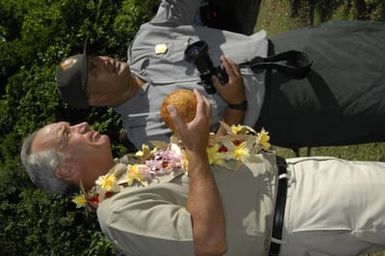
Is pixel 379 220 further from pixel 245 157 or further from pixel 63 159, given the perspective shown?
pixel 63 159

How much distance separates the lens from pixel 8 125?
23.8ft

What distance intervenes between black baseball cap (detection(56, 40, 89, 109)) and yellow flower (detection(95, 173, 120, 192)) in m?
0.67

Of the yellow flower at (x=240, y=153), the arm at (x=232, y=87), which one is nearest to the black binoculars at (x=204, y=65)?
the arm at (x=232, y=87)

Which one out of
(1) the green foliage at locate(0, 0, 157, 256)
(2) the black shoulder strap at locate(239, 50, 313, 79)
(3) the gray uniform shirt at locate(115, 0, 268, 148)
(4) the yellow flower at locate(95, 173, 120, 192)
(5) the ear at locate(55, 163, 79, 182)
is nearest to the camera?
(4) the yellow flower at locate(95, 173, 120, 192)

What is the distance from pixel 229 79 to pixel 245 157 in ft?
1.44

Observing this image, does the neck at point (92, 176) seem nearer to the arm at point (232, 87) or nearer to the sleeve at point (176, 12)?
the arm at point (232, 87)

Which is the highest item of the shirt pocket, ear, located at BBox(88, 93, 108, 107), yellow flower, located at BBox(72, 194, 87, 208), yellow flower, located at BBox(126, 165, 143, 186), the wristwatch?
the shirt pocket

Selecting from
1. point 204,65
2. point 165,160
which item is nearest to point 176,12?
point 204,65

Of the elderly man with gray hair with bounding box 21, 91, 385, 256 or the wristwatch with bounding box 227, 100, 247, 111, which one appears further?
the wristwatch with bounding box 227, 100, 247, 111

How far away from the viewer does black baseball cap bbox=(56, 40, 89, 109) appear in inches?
123

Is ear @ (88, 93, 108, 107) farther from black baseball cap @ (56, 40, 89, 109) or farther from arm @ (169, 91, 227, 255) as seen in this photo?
arm @ (169, 91, 227, 255)

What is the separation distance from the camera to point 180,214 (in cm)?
240

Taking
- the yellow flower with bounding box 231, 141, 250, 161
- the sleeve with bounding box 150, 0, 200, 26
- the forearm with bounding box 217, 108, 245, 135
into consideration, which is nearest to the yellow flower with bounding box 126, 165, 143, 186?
the yellow flower with bounding box 231, 141, 250, 161

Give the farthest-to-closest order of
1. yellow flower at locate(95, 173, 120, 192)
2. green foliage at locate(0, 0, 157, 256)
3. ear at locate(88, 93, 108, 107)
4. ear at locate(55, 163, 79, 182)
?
green foliage at locate(0, 0, 157, 256)
ear at locate(88, 93, 108, 107)
ear at locate(55, 163, 79, 182)
yellow flower at locate(95, 173, 120, 192)
